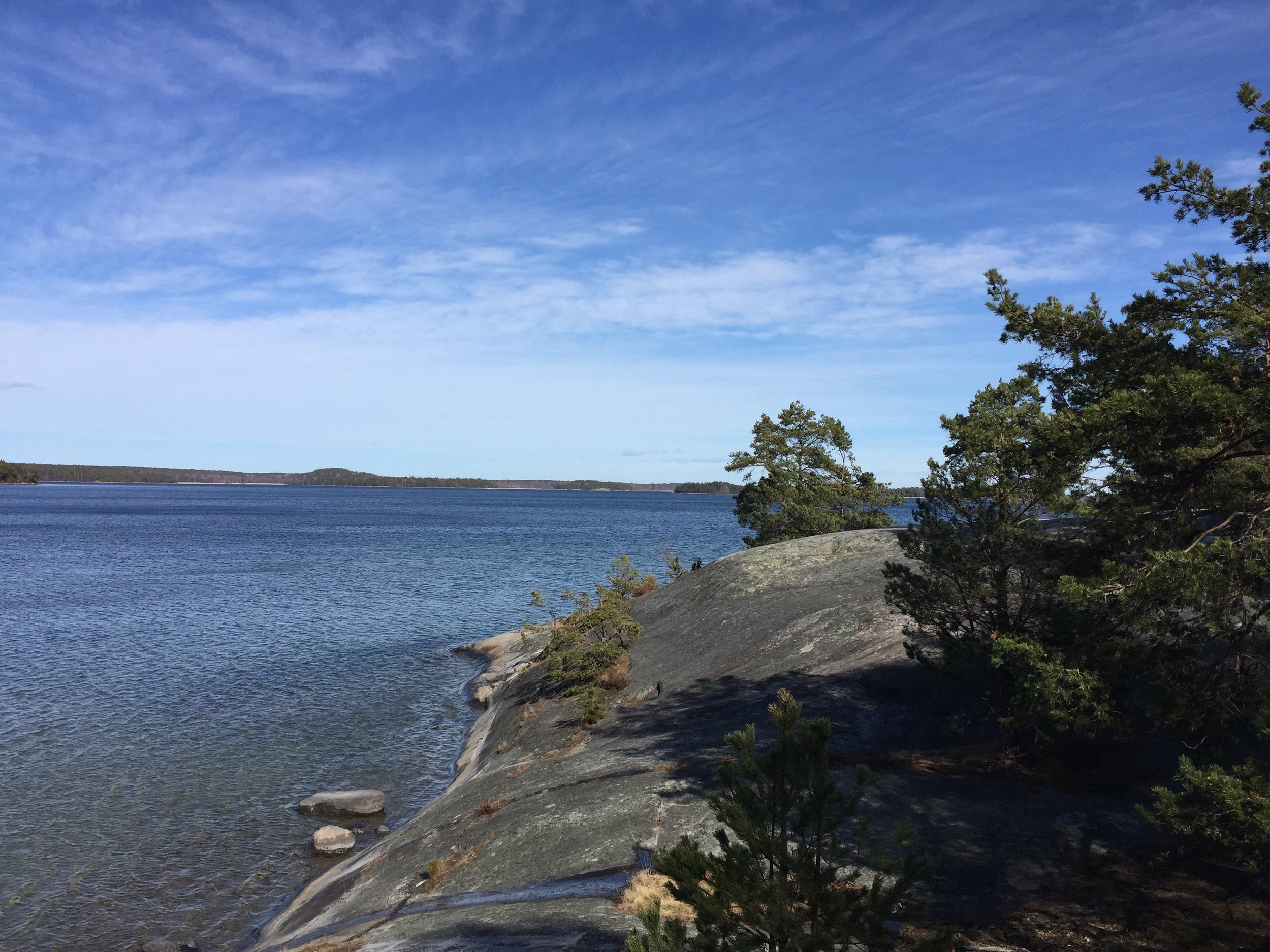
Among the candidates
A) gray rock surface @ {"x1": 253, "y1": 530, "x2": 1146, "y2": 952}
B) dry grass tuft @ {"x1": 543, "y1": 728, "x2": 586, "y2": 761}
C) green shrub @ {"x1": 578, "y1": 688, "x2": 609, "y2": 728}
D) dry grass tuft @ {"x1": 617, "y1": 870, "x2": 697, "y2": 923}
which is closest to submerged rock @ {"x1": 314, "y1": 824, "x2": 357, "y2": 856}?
gray rock surface @ {"x1": 253, "y1": 530, "x2": 1146, "y2": 952}

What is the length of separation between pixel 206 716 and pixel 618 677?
1489 centimetres

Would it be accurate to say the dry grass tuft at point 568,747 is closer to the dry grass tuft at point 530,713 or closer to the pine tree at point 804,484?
the dry grass tuft at point 530,713

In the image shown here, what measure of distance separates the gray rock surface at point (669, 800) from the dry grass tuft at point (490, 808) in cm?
8

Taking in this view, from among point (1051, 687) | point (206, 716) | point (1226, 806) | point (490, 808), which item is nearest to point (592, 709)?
point (490, 808)

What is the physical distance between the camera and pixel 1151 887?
9.78 meters

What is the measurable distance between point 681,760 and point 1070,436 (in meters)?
8.79

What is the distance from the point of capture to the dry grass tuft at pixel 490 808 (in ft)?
50.0

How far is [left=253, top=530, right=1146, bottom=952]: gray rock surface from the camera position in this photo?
10672 millimetres

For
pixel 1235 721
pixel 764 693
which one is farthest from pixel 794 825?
pixel 764 693

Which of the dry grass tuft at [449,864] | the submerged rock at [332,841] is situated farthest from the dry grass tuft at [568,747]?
the submerged rock at [332,841]

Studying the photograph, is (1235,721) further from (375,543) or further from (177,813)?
(375,543)

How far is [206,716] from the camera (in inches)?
1101

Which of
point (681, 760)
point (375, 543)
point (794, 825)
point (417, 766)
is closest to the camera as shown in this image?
point (794, 825)

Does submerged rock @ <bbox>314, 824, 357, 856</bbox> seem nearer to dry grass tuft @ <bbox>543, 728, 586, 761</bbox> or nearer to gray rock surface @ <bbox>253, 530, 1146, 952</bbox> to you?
gray rock surface @ <bbox>253, 530, 1146, 952</bbox>
